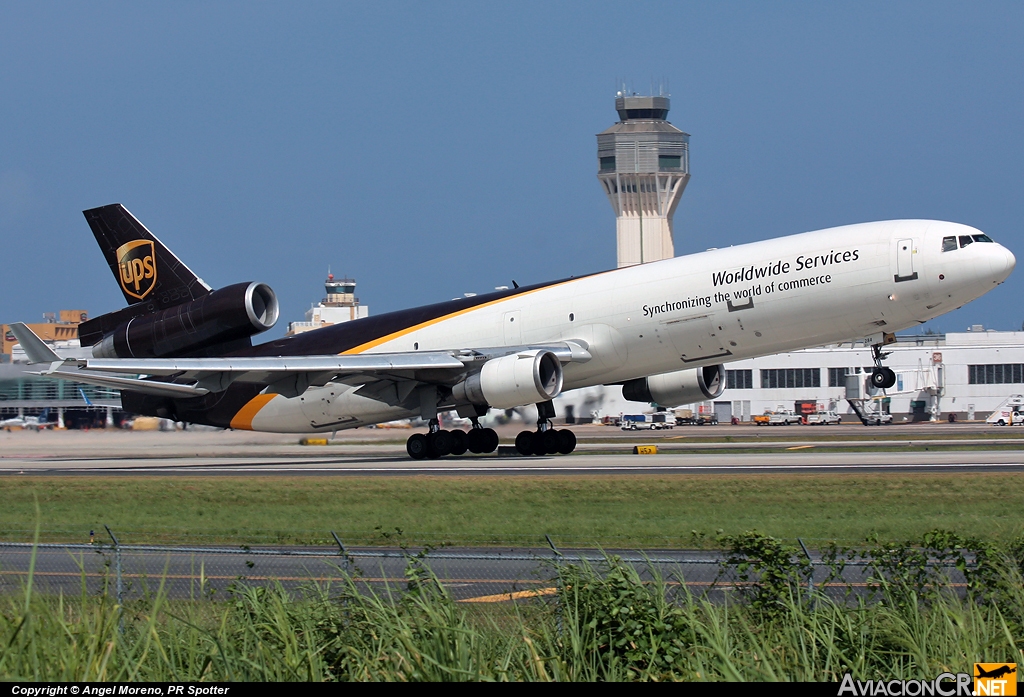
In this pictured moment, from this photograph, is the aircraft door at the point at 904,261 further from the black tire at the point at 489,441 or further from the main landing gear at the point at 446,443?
the main landing gear at the point at 446,443

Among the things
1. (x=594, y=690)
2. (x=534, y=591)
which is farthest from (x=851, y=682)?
(x=534, y=591)

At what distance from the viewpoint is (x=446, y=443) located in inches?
1521

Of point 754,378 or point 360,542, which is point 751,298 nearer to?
point 360,542

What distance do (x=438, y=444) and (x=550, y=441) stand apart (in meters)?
4.10

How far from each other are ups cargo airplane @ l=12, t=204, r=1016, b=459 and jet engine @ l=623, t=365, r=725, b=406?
0.17ft

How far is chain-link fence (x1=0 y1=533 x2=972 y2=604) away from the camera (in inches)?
456

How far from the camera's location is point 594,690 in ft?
30.1

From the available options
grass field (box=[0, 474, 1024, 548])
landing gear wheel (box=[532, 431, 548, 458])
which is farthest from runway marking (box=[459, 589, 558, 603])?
landing gear wheel (box=[532, 431, 548, 458])

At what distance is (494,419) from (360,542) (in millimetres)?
31816

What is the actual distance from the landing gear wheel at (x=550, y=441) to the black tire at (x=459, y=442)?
272cm

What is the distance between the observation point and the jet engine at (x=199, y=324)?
3925cm

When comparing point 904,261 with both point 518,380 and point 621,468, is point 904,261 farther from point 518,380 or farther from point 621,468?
point 518,380

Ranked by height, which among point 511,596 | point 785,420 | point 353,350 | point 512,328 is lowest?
point 511,596

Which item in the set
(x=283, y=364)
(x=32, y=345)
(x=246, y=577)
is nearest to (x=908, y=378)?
(x=283, y=364)
